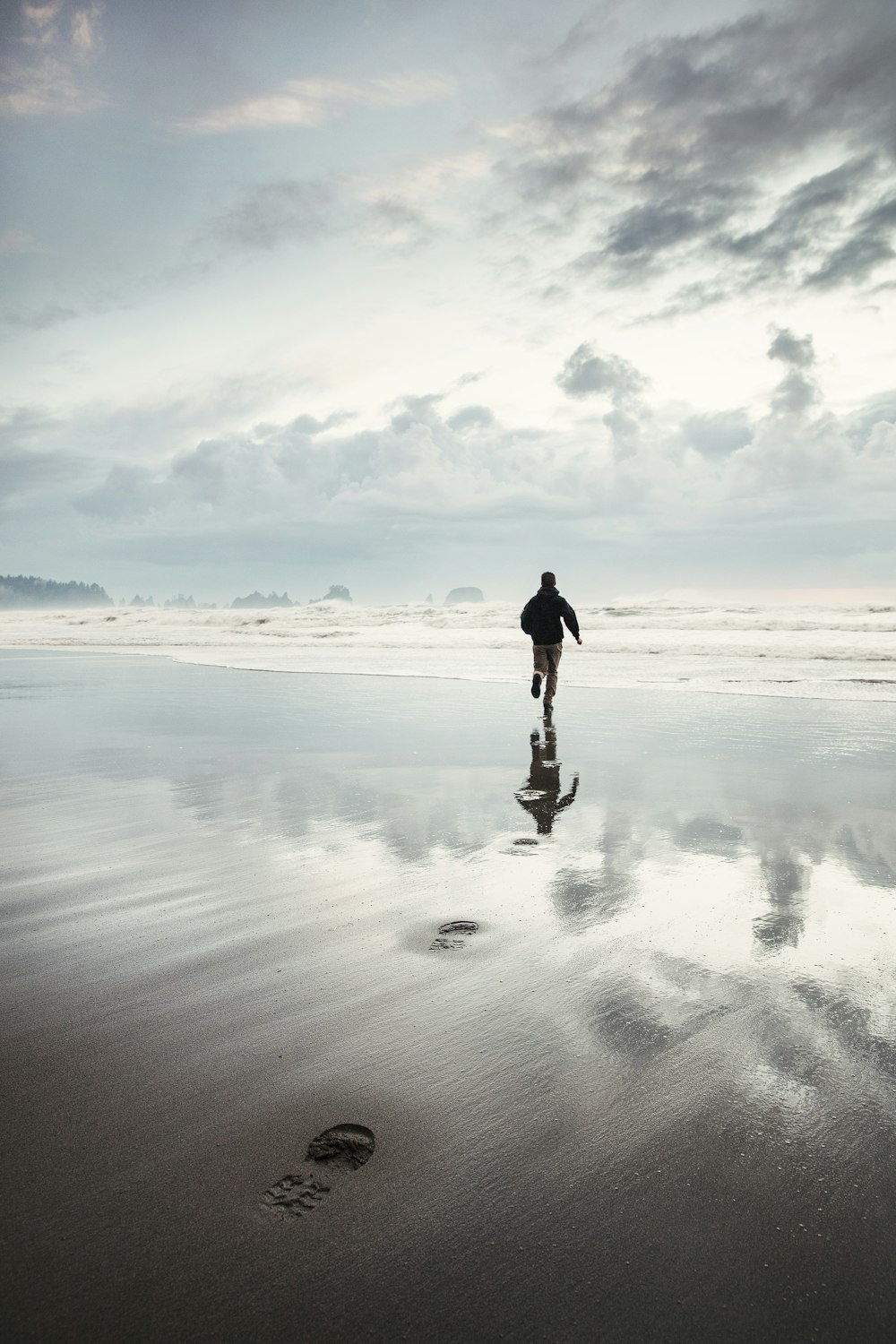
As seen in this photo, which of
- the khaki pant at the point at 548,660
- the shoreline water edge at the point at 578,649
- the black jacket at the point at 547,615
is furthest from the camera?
the shoreline water edge at the point at 578,649

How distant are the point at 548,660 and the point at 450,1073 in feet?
37.2

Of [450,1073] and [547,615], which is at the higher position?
[547,615]

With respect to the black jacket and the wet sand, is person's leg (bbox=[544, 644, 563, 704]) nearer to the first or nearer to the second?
the black jacket

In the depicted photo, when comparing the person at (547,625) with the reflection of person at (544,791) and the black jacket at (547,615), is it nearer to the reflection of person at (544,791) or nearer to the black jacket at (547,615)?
the black jacket at (547,615)

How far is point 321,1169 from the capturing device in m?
2.37

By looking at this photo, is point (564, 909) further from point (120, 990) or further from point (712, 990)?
point (120, 990)

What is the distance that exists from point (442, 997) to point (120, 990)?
4.45ft

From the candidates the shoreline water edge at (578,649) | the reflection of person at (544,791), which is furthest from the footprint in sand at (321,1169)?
the shoreline water edge at (578,649)

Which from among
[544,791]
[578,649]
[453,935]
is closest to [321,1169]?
[453,935]

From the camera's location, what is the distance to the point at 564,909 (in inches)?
177

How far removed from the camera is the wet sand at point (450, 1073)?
1.95m

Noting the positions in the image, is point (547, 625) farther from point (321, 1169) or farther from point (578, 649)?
point (578, 649)

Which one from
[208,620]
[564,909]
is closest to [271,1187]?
[564,909]

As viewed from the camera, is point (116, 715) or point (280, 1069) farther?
Result: point (116, 715)
